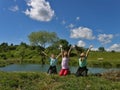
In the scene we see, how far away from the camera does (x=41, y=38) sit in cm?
11606

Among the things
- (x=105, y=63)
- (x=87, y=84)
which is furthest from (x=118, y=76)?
(x=105, y=63)

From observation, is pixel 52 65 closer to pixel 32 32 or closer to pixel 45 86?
pixel 45 86

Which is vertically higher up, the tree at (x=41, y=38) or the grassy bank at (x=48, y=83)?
the tree at (x=41, y=38)

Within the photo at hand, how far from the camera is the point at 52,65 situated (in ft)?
70.3

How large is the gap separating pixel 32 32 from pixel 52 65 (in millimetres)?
100635

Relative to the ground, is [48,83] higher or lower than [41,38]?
lower

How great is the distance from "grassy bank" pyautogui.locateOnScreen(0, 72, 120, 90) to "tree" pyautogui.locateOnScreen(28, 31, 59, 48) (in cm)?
9768

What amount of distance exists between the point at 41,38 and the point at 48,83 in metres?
101

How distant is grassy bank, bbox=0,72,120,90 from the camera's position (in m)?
14.6

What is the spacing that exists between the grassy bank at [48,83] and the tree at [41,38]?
97677mm

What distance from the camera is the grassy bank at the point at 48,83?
14.6m

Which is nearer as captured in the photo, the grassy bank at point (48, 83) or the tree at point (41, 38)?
the grassy bank at point (48, 83)

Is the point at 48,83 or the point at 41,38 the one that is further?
the point at 41,38

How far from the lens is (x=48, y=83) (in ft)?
50.9
